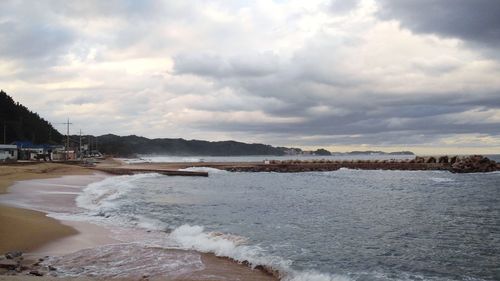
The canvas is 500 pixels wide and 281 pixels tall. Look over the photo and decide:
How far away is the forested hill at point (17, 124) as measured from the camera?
9056 centimetres

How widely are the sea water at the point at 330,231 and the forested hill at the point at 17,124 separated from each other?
7289cm

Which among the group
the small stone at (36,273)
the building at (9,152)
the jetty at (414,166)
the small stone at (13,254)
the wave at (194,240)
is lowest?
the wave at (194,240)

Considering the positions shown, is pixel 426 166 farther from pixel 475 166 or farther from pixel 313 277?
pixel 313 277

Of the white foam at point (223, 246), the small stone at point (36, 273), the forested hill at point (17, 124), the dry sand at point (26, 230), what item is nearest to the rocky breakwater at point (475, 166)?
the white foam at point (223, 246)

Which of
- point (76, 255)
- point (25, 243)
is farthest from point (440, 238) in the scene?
point (25, 243)

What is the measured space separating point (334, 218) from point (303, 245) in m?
6.61

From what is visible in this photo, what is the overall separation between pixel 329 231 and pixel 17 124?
91.6m

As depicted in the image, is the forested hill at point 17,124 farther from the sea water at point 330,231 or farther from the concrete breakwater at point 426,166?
the sea water at point 330,231

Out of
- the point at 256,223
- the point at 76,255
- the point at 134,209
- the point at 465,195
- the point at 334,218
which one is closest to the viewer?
the point at 76,255

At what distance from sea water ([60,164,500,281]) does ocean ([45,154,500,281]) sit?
0.09ft

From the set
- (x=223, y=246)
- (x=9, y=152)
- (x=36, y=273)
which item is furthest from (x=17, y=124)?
(x=36, y=273)

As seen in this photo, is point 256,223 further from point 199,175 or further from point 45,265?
point 199,175

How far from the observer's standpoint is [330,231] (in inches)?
650

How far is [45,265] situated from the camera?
995cm
